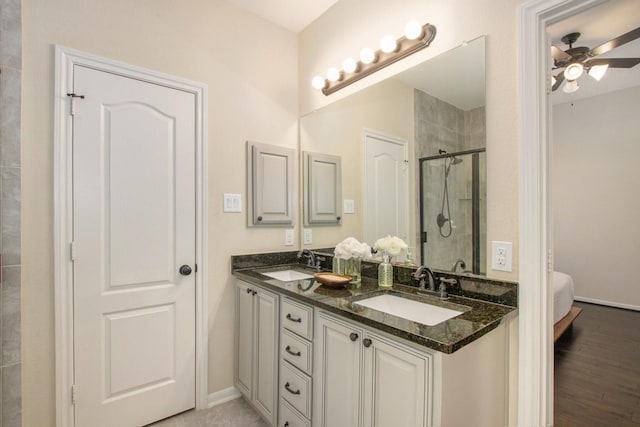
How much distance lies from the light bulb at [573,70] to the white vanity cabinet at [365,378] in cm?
274

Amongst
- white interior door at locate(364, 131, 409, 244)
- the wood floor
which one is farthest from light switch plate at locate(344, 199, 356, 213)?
the wood floor

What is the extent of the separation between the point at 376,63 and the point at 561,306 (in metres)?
2.84

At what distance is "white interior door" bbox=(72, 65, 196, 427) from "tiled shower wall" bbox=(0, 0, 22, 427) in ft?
0.73

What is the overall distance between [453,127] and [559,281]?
8.32ft

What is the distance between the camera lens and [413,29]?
5.26 feet

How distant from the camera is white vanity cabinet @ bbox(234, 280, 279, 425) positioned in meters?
1.72

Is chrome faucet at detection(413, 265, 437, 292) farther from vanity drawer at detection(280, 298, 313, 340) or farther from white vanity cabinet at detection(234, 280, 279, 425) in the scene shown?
white vanity cabinet at detection(234, 280, 279, 425)

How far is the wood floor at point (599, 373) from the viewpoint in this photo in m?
1.92

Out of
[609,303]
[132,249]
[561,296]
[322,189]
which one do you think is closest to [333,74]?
[322,189]

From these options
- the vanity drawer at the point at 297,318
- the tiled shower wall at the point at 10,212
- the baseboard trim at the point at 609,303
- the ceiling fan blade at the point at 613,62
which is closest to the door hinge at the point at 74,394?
the tiled shower wall at the point at 10,212

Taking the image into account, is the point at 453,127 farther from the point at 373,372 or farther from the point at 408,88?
the point at 373,372

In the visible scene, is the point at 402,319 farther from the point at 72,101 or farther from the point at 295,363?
the point at 72,101

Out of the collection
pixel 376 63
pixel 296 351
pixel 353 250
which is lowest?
pixel 296 351

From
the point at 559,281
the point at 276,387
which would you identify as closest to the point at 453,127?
the point at 276,387
